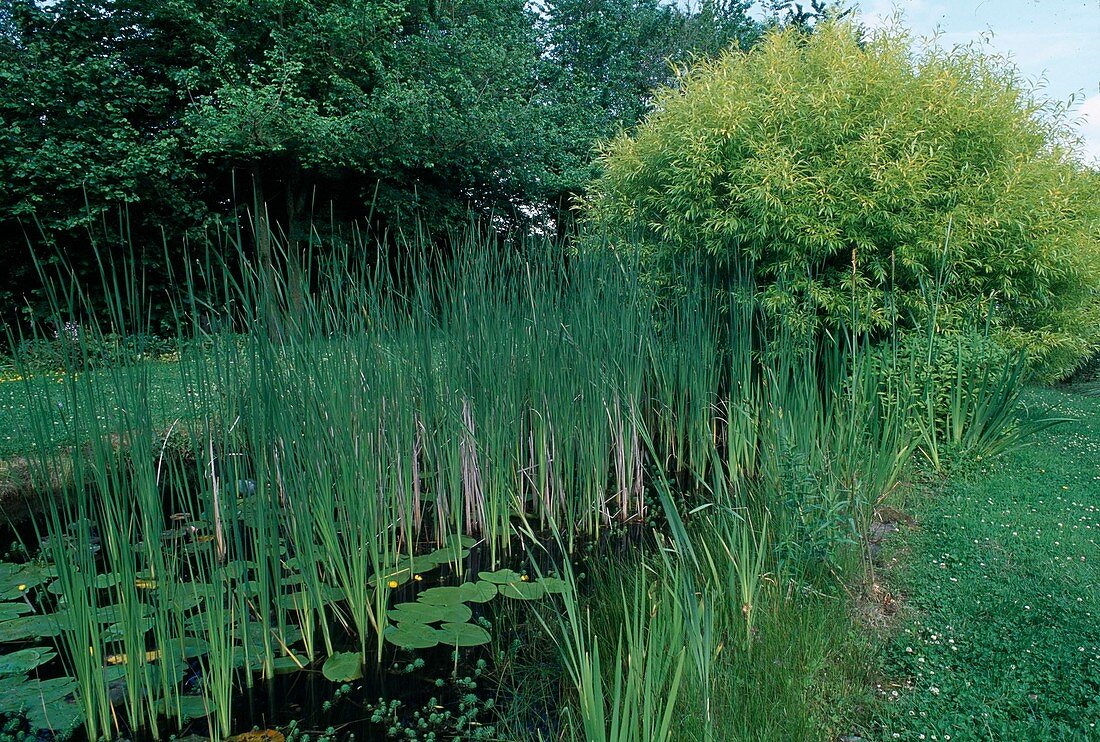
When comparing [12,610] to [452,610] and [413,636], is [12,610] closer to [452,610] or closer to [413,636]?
[413,636]

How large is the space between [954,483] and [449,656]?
2881 millimetres

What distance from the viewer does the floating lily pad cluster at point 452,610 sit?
102 inches

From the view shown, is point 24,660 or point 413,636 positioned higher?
point 24,660

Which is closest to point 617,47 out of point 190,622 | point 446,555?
point 446,555

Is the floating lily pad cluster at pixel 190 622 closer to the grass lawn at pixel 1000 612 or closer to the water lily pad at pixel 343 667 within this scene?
the water lily pad at pixel 343 667

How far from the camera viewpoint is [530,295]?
11.8 ft

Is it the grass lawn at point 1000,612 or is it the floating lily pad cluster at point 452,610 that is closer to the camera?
the grass lawn at point 1000,612

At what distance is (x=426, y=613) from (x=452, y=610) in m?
0.10

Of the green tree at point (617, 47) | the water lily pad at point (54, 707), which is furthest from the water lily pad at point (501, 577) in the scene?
the green tree at point (617, 47)

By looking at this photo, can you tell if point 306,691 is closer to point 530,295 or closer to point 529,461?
point 529,461

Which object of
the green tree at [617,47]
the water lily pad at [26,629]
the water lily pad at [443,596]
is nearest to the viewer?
the water lily pad at [26,629]

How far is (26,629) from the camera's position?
2.55 metres

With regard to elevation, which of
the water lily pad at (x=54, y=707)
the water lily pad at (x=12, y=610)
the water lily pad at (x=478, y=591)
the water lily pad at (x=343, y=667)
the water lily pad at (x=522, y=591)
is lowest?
the water lily pad at (x=522, y=591)

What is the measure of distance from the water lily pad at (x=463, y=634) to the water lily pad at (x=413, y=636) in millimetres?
33
